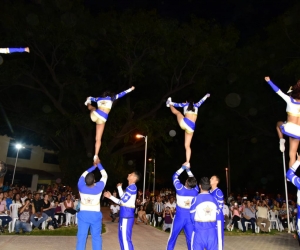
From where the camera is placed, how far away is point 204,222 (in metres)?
4.84

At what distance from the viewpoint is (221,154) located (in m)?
28.7

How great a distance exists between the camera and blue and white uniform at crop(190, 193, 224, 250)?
15.8 feet

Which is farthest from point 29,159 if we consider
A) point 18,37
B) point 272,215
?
point 272,215

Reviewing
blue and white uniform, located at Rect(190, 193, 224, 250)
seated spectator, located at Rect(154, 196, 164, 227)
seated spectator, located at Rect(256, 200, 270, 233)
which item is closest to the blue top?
blue and white uniform, located at Rect(190, 193, 224, 250)

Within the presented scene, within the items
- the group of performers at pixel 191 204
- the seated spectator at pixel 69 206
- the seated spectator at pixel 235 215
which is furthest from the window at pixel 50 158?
the group of performers at pixel 191 204

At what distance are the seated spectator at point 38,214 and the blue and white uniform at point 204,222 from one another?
24.5 feet

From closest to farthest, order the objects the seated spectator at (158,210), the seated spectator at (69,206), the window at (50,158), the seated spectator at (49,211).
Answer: the seated spectator at (49,211) → the seated spectator at (69,206) → the seated spectator at (158,210) → the window at (50,158)

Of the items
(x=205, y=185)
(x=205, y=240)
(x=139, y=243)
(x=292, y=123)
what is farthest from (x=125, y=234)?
(x=139, y=243)

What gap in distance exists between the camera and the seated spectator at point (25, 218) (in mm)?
9719

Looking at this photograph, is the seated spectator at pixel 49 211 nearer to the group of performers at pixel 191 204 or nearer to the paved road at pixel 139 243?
the paved road at pixel 139 243

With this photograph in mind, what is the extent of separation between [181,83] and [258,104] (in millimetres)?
5633

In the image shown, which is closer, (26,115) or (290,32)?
(290,32)

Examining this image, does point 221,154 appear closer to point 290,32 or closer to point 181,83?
point 181,83

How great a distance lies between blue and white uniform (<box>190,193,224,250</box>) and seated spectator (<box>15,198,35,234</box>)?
6.83 meters
